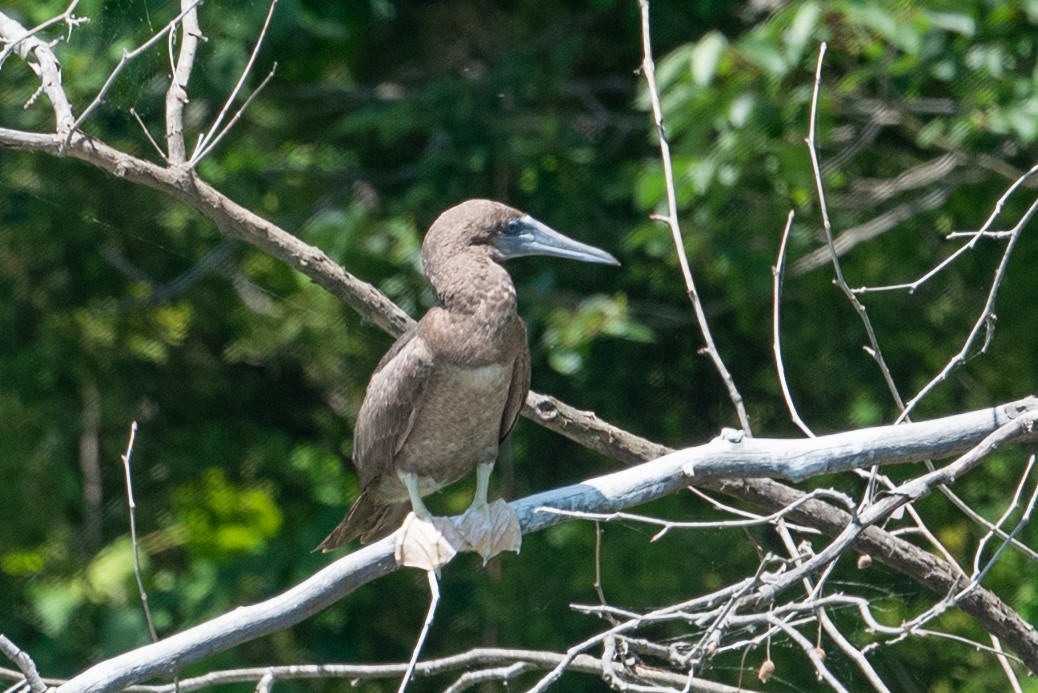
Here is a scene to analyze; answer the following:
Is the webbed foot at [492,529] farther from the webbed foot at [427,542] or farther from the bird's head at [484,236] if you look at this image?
the bird's head at [484,236]

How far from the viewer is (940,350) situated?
530cm

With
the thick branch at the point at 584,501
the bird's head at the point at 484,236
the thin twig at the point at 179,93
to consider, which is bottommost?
the thick branch at the point at 584,501

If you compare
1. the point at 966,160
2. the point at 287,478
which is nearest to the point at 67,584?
the point at 287,478

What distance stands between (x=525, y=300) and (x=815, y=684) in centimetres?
163

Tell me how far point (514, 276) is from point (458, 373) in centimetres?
207

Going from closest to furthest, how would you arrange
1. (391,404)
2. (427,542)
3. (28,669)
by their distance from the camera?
(28,669), (427,542), (391,404)

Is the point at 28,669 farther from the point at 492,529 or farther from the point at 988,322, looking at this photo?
the point at 988,322

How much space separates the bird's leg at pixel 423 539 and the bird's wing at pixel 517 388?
10.0 inches

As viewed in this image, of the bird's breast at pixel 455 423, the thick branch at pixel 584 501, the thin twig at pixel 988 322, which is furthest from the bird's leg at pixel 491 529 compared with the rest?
the thin twig at pixel 988 322

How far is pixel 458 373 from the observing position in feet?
10.3

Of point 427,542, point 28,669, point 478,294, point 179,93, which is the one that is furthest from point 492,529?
point 179,93

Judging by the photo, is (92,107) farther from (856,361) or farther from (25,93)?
(856,361)

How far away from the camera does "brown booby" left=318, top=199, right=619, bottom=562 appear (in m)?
3.12

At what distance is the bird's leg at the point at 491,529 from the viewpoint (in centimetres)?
299
